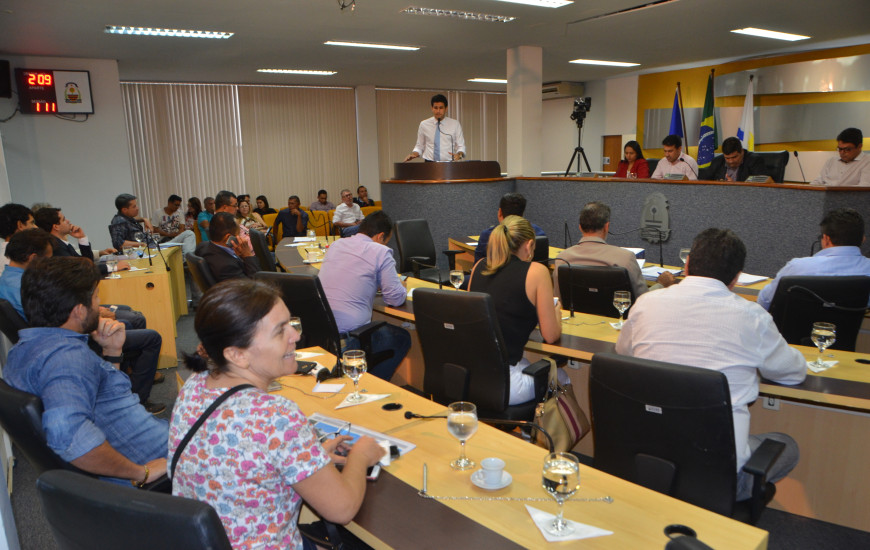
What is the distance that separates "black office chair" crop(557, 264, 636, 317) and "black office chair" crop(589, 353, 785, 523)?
1.47 m

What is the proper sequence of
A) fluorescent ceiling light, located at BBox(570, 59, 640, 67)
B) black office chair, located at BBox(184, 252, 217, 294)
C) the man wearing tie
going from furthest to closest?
1. fluorescent ceiling light, located at BBox(570, 59, 640, 67)
2. the man wearing tie
3. black office chair, located at BBox(184, 252, 217, 294)

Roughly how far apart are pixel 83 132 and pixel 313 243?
3773 mm

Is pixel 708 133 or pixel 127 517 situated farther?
pixel 708 133

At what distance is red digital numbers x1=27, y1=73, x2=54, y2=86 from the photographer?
730 cm

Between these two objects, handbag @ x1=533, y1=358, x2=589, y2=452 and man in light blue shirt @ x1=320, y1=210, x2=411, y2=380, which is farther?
man in light blue shirt @ x1=320, y1=210, x2=411, y2=380

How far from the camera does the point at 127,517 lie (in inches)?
38.9

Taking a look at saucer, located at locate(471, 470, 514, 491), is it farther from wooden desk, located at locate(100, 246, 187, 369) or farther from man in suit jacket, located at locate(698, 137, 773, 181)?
man in suit jacket, located at locate(698, 137, 773, 181)

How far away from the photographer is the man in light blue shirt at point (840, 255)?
3170 mm

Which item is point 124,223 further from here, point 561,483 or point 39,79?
point 561,483

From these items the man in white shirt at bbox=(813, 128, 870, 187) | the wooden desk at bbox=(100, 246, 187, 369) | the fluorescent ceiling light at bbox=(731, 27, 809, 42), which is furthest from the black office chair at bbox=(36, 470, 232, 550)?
the fluorescent ceiling light at bbox=(731, 27, 809, 42)

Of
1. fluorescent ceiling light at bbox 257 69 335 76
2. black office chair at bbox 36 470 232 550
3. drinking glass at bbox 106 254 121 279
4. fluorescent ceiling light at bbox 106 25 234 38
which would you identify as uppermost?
fluorescent ceiling light at bbox 257 69 335 76

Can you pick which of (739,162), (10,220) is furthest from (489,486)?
(739,162)

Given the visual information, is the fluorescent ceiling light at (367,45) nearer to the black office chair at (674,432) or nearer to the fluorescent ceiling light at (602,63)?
the fluorescent ceiling light at (602,63)

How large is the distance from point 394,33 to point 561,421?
571 cm
